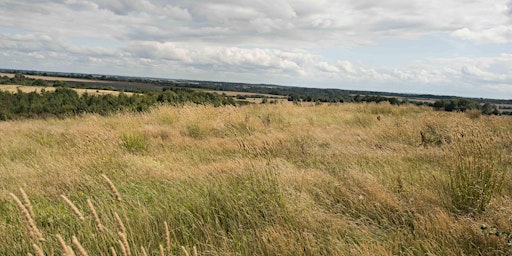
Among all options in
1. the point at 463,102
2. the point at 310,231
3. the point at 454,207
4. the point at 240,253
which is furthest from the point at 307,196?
the point at 463,102

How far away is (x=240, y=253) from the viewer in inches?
94.3

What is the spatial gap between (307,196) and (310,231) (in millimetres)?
779

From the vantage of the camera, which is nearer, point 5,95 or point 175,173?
point 175,173

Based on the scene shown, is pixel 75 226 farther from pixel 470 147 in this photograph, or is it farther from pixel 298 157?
pixel 470 147

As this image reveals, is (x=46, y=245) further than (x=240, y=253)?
Yes

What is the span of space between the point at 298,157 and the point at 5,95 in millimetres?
73662

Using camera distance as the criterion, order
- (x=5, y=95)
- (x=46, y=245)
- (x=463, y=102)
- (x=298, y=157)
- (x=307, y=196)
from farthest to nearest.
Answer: (x=5, y=95) → (x=463, y=102) → (x=298, y=157) → (x=307, y=196) → (x=46, y=245)

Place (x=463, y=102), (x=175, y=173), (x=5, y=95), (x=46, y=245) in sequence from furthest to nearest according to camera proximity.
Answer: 1. (x=5, y=95)
2. (x=463, y=102)
3. (x=175, y=173)
4. (x=46, y=245)

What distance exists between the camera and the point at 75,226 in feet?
9.91

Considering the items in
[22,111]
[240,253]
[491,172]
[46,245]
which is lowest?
[22,111]

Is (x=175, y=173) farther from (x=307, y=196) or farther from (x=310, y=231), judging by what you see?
(x=310, y=231)

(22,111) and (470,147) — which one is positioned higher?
(470,147)

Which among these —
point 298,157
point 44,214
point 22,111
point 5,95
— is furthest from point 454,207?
point 5,95

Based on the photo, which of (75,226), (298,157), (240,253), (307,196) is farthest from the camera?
(298,157)
